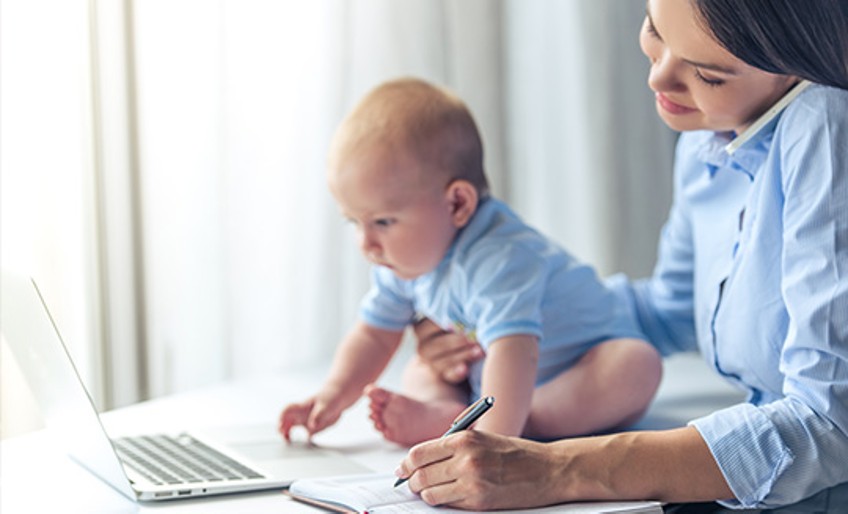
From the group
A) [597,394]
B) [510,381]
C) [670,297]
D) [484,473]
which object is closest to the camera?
[484,473]

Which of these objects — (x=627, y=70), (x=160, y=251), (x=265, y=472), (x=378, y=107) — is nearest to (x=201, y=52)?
(x=160, y=251)

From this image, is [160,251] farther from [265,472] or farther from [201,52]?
[265,472]

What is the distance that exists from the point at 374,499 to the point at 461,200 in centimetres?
47

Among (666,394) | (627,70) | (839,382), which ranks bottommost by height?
(666,394)

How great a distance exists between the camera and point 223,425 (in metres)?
1.56

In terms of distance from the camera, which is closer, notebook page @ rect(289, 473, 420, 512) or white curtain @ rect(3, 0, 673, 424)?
notebook page @ rect(289, 473, 420, 512)

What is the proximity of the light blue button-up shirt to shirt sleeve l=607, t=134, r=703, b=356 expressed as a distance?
0.88 ft

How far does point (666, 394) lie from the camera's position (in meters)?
1.69

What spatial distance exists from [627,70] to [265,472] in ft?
3.71

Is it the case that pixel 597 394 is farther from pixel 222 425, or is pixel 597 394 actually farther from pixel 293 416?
pixel 222 425

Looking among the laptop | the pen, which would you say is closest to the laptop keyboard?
the laptop

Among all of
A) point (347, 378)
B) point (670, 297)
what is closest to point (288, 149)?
point (347, 378)

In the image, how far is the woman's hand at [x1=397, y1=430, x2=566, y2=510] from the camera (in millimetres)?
1050

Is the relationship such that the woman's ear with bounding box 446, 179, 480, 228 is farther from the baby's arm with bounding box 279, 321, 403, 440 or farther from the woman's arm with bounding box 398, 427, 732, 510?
the woman's arm with bounding box 398, 427, 732, 510
